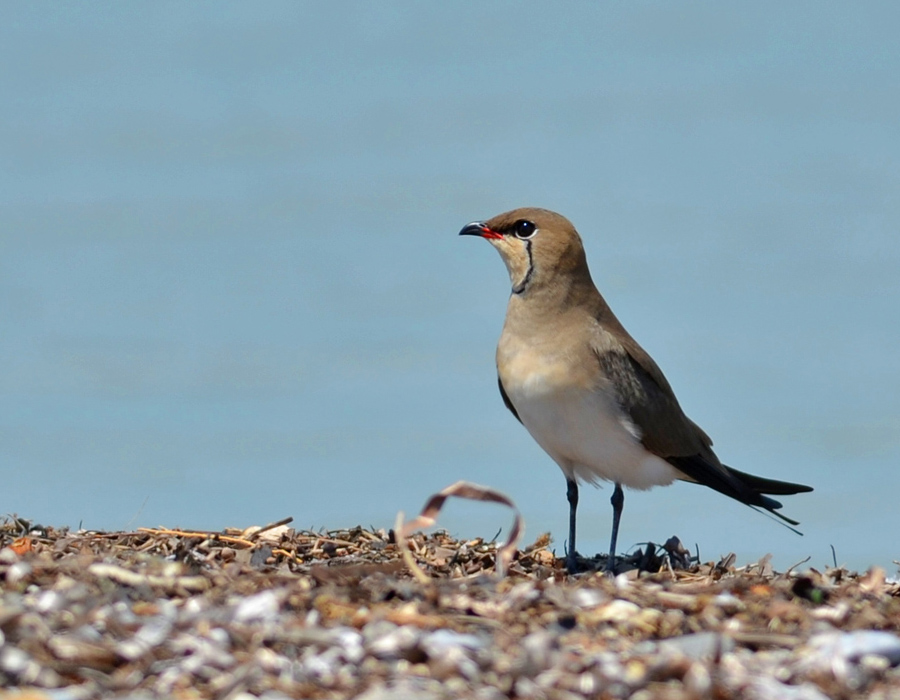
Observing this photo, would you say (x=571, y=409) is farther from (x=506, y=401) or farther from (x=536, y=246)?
(x=536, y=246)

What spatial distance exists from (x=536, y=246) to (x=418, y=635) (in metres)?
3.86

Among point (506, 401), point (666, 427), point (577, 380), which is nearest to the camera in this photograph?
point (577, 380)

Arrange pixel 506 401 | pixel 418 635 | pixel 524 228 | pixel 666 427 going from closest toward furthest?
pixel 418 635 → pixel 666 427 → pixel 524 228 → pixel 506 401

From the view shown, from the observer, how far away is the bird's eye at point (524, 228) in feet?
26.3

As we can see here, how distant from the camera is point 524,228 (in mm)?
8039

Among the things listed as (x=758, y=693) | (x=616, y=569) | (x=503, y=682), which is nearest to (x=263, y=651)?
(x=503, y=682)

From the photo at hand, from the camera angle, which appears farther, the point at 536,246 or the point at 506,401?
the point at 506,401

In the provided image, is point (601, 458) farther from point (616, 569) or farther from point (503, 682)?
point (503, 682)

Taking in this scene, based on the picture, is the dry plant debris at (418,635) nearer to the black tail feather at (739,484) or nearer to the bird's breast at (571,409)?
the bird's breast at (571,409)

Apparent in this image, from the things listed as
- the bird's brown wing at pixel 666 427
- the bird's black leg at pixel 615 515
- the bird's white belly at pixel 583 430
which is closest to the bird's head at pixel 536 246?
the bird's brown wing at pixel 666 427

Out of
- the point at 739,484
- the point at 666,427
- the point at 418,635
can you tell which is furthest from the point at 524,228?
the point at 418,635

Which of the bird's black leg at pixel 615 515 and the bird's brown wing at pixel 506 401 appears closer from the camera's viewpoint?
the bird's black leg at pixel 615 515

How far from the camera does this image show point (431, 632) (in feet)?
15.4

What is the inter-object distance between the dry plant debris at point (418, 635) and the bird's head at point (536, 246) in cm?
227
